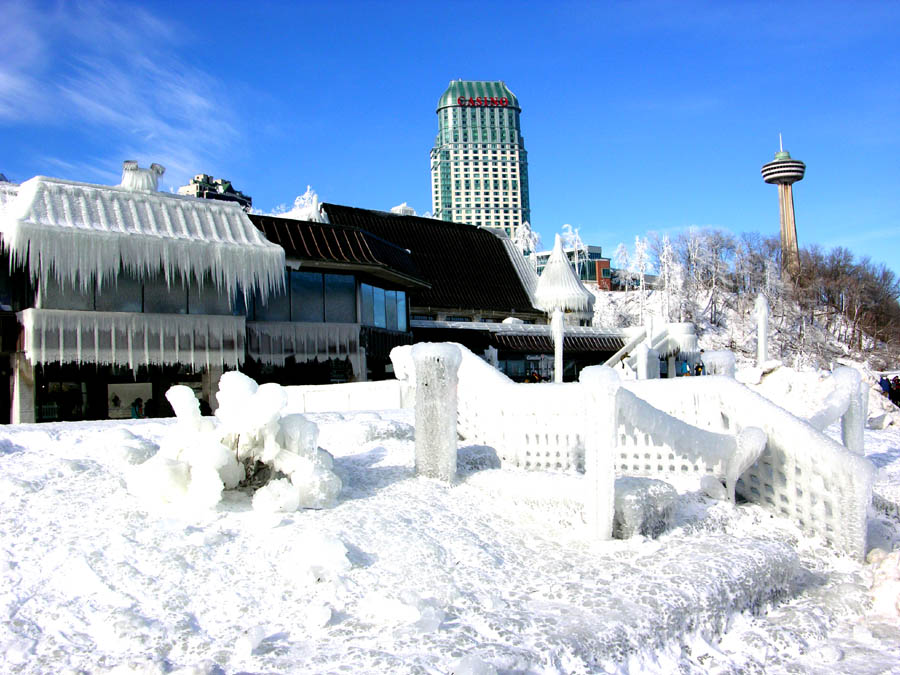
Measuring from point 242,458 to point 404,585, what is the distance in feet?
7.93

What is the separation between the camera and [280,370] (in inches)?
856

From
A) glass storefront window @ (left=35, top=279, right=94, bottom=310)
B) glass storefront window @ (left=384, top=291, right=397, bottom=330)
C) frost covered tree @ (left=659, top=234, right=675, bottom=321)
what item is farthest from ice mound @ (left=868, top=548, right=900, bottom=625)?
frost covered tree @ (left=659, top=234, right=675, bottom=321)

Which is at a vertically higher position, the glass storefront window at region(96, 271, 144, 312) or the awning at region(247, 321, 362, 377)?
the glass storefront window at region(96, 271, 144, 312)

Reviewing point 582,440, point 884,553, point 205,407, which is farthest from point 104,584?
point 205,407

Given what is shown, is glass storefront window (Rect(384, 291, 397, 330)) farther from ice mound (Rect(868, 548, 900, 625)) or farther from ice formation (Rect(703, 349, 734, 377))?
ice mound (Rect(868, 548, 900, 625))

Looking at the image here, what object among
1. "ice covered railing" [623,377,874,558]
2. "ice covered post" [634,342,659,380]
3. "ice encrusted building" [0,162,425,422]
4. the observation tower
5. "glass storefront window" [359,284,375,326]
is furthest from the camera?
the observation tower

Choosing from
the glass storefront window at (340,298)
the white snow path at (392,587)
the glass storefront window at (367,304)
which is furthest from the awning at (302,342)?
the white snow path at (392,587)

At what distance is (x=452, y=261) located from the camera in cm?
4300

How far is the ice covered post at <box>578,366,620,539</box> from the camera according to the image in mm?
7156

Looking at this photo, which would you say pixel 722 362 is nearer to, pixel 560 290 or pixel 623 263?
pixel 560 290

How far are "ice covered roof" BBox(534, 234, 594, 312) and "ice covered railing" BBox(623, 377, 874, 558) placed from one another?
30601 millimetres

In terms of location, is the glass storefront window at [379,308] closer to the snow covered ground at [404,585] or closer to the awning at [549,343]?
the awning at [549,343]

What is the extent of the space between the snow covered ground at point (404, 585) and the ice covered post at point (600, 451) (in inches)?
9.2

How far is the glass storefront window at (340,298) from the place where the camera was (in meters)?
22.5
